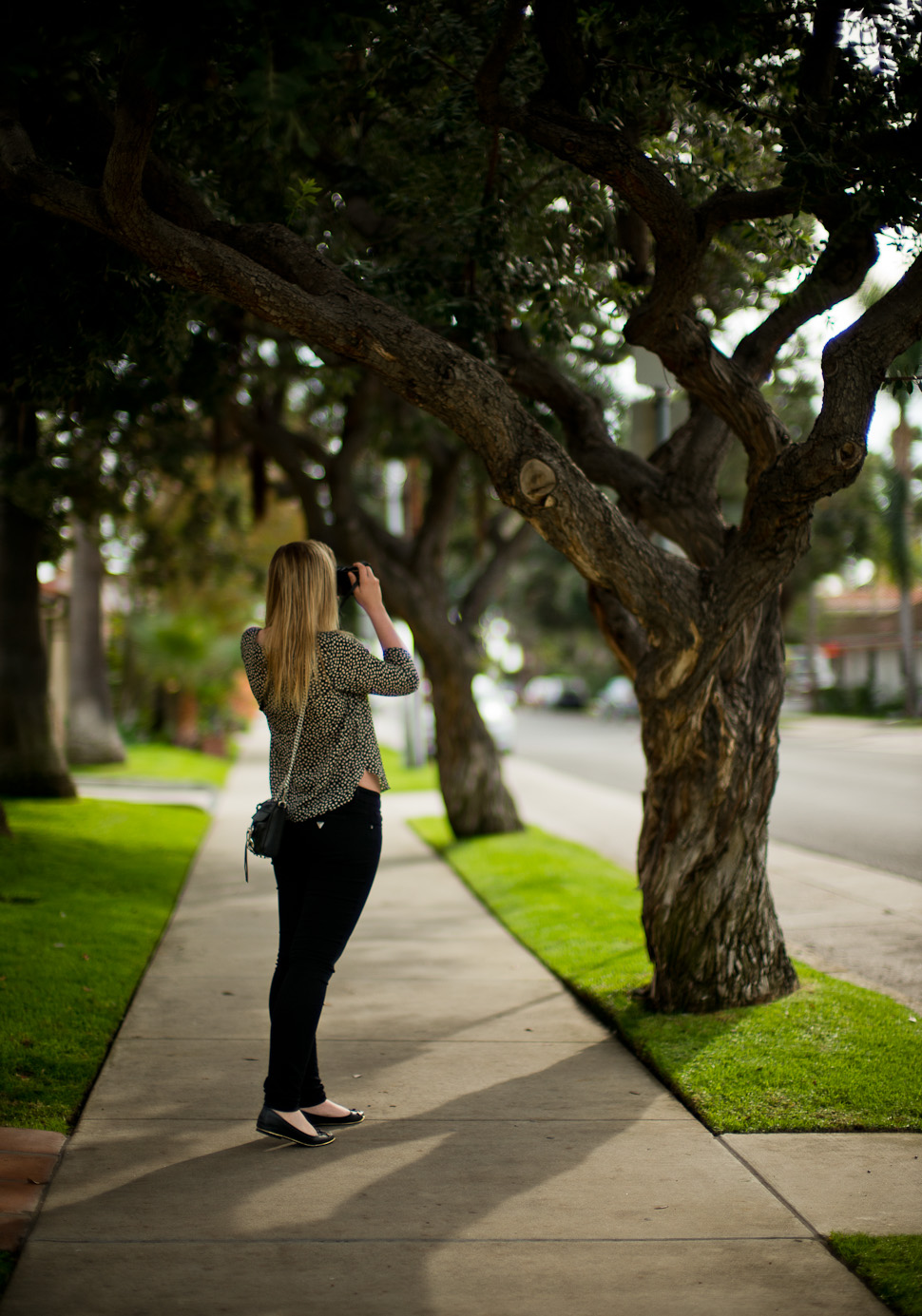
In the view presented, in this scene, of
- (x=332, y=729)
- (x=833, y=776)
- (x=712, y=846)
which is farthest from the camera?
(x=833, y=776)

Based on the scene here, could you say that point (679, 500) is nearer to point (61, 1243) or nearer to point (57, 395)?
point (57, 395)

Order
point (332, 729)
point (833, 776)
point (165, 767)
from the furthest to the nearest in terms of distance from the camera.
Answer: point (165, 767), point (833, 776), point (332, 729)

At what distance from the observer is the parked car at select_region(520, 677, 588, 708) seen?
58719 millimetres

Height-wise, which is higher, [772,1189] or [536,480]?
[536,480]

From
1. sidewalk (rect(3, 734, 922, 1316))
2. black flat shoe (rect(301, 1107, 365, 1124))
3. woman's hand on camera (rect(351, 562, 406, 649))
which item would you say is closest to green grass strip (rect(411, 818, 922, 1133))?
sidewalk (rect(3, 734, 922, 1316))

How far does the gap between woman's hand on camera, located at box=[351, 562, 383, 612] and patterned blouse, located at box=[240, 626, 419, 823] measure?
175mm

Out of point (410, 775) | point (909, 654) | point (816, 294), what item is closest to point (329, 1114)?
point (816, 294)

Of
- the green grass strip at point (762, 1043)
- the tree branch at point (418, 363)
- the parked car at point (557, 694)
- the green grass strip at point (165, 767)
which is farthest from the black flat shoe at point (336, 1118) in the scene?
the parked car at point (557, 694)

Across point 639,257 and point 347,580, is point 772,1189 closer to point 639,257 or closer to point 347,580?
point 347,580

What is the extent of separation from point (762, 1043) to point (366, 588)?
2675 mm

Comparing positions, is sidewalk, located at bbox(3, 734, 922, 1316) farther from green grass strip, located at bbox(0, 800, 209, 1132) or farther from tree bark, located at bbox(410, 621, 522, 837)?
tree bark, located at bbox(410, 621, 522, 837)

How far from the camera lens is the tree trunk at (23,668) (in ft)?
43.1

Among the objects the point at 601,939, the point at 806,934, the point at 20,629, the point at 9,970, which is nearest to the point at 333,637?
the point at 9,970

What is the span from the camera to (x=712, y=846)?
581cm
